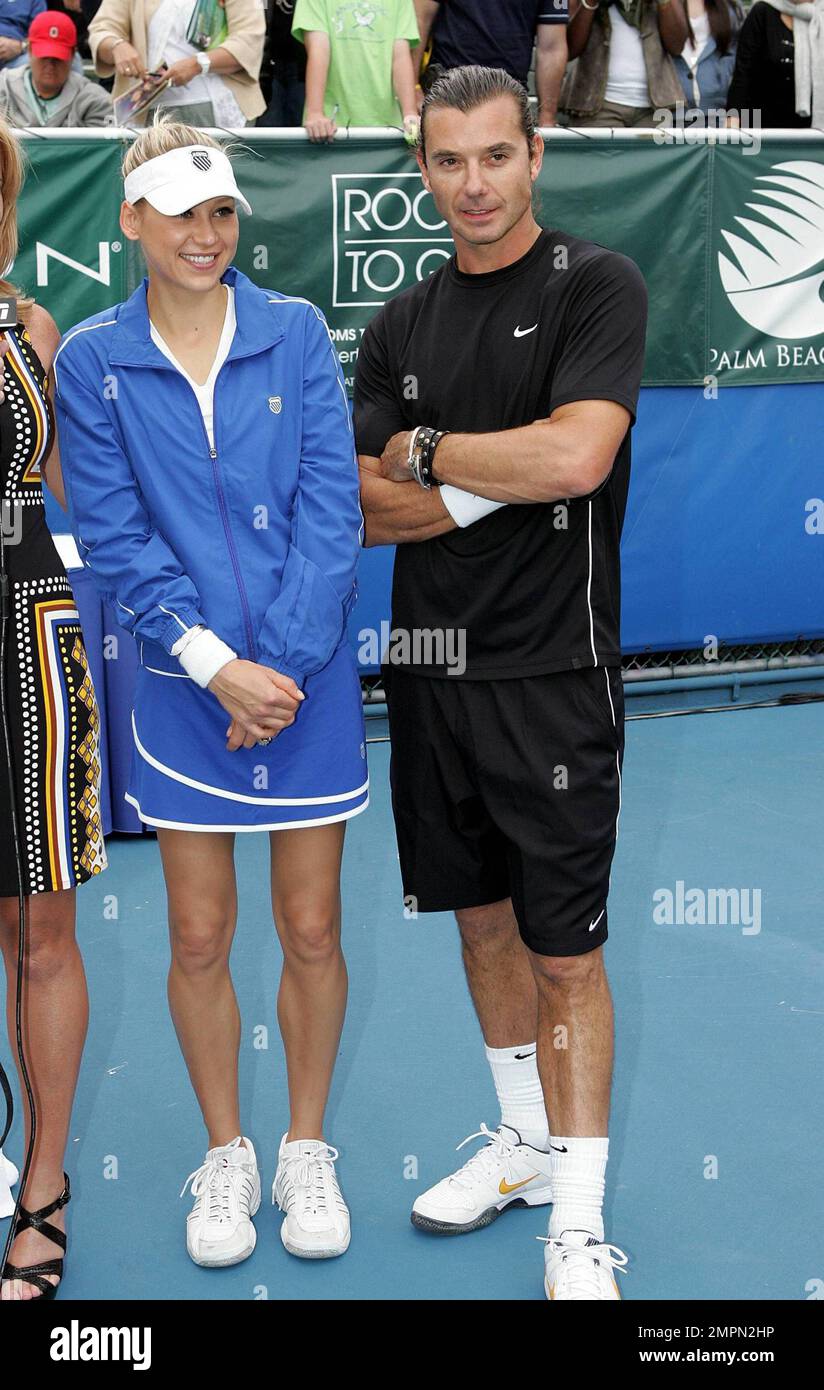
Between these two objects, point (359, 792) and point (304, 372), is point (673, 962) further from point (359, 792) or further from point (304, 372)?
point (304, 372)

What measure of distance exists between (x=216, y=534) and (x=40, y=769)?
21.4 inches

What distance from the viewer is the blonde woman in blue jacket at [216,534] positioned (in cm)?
285

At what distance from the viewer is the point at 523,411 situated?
2.87 m

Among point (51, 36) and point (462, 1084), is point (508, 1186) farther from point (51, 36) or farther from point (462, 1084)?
point (51, 36)

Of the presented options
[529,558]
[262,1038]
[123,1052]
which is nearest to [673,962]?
[262,1038]

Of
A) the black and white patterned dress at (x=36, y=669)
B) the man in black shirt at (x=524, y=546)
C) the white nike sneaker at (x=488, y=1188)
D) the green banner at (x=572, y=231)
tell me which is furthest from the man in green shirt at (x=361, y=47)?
the white nike sneaker at (x=488, y=1188)

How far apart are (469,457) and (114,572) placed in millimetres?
687

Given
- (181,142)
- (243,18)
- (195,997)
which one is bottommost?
(195,997)

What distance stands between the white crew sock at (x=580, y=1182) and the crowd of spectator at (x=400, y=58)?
440 centimetres

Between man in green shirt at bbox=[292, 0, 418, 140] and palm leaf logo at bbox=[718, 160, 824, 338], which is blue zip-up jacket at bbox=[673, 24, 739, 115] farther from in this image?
man in green shirt at bbox=[292, 0, 418, 140]

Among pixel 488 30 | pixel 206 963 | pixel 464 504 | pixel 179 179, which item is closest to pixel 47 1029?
pixel 206 963

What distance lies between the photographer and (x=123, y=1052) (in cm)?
396

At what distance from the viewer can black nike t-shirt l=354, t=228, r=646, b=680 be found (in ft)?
9.13

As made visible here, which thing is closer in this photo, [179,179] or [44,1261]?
[179,179]
